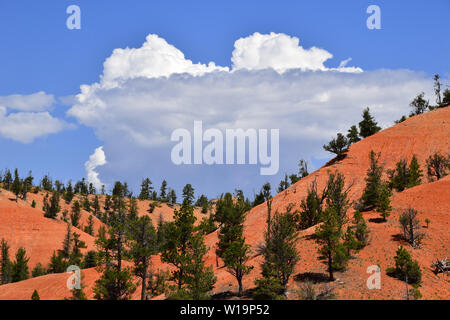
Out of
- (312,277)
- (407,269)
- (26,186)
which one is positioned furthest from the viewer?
(26,186)

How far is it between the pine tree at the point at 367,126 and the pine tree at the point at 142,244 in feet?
309

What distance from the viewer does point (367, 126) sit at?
121 meters

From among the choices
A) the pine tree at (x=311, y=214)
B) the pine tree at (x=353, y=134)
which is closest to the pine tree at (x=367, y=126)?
the pine tree at (x=353, y=134)

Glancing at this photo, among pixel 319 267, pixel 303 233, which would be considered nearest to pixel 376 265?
pixel 319 267

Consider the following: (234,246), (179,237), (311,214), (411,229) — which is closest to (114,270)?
(179,237)

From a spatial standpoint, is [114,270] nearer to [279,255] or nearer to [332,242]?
[279,255]

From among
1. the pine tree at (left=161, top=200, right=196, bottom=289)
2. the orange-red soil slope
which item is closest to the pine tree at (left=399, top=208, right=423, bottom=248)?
the orange-red soil slope

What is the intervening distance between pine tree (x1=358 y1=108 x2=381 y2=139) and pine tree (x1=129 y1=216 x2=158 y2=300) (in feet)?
309

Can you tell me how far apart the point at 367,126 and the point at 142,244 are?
9651 cm

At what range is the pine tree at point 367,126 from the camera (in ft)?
393

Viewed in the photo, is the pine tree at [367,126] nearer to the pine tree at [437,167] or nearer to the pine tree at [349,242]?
the pine tree at [437,167]

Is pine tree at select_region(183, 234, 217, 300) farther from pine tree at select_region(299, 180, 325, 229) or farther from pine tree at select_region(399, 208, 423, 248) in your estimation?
pine tree at select_region(399, 208, 423, 248)

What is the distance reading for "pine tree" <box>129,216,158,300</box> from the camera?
4562 cm
